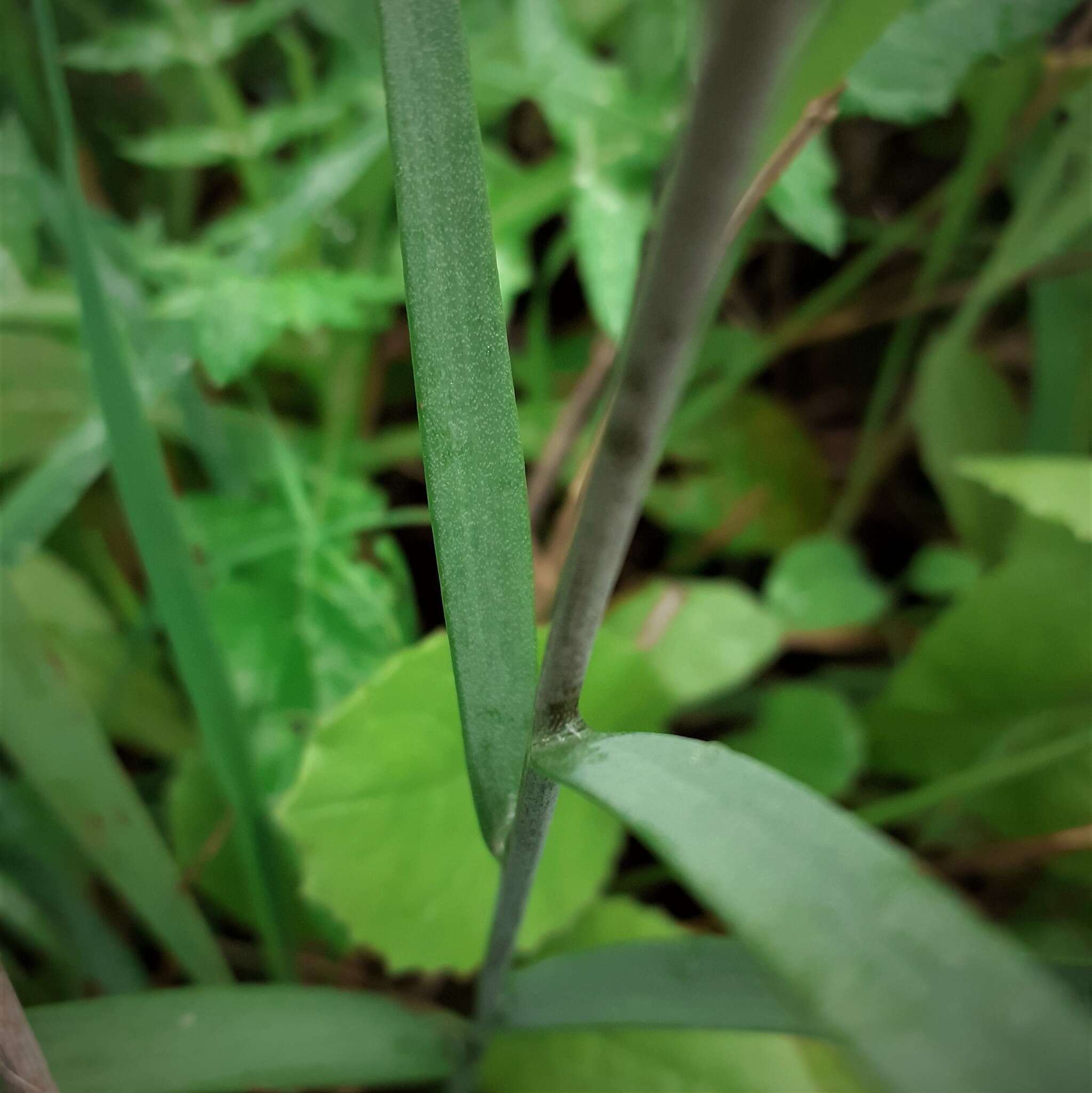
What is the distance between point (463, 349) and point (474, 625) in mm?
64

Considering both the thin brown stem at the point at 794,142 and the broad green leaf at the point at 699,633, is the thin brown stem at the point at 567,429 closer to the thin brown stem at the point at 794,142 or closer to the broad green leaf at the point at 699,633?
the broad green leaf at the point at 699,633

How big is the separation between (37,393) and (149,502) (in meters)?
0.30

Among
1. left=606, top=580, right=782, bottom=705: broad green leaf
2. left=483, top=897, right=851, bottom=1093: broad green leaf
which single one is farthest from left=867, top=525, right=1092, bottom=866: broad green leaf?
left=483, top=897, right=851, bottom=1093: broad green leaf

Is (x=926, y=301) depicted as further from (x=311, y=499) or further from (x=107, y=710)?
(x=107, y=710)

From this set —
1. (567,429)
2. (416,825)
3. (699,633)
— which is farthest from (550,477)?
(416,825)

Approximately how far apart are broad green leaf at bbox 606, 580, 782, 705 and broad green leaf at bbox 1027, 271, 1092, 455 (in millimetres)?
246

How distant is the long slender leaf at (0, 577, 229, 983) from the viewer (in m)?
0.32

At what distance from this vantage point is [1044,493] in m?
0.44

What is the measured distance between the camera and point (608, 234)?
47cm

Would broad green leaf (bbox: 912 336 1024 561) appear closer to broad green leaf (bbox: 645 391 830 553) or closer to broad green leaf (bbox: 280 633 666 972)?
broad green leaf (bbox: 645 391 830 553)

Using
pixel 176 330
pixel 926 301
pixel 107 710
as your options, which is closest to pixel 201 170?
pixel 176 330

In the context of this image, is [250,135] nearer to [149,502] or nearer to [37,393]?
[37,393]

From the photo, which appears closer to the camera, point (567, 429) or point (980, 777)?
point (980, 777)

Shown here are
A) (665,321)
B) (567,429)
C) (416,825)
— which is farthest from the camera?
(567,429)
